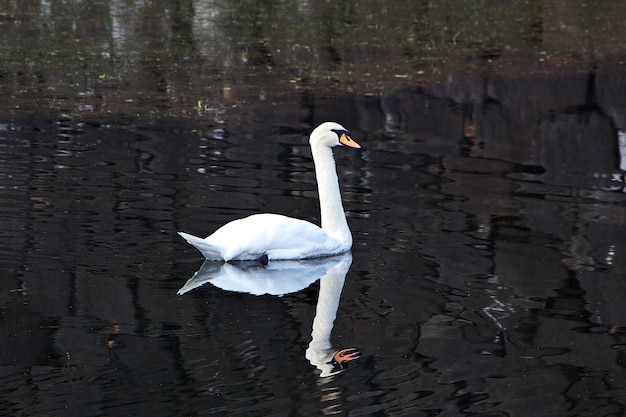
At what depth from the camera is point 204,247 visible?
25.6ft

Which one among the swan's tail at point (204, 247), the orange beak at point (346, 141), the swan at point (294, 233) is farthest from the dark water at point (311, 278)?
the orange beak at point (346, 141)

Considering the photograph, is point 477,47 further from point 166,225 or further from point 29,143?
point 166,225

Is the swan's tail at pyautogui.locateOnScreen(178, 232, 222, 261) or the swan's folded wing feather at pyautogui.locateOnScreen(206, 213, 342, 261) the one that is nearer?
the swan's tail at pyautogui.locateOnScreen(178, 232, 222, 261)

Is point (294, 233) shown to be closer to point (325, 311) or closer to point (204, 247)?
point (204, 247)

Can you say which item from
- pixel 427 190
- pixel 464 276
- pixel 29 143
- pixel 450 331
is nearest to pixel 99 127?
pixel 29 143

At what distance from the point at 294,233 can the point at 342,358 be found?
7.08 ft

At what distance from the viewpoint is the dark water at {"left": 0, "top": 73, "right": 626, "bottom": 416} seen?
5.75m

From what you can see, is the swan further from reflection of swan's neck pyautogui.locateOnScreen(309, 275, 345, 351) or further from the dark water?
reflection of swan's neck pyautogui.locateOnScreen(309, 275, 345, 351)

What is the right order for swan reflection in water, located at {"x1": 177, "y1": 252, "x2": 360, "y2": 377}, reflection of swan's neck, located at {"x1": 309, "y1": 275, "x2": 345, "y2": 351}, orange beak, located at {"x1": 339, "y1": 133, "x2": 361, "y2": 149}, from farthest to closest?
orange beak, located at {"x1": 339, "y1": 133, "x2": 361, "y2": 149} → swan reflection in water, located at {"x1": 177, "y1": 252, "x2": 360, "y2": 377} → reflection of swan's neck, located at {"x1": 309, "y1": 275, "x2": 345, "y2": 351}

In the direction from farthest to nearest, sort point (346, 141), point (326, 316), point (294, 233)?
point (346, 141) → point (294, 233) → point (326, 316)

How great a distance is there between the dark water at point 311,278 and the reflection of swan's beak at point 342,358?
0.07 meters

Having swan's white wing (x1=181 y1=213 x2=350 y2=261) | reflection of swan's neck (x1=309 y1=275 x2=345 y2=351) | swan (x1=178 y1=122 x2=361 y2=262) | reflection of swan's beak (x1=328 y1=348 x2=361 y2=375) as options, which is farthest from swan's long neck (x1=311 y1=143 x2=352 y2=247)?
reflection of swan's beak (x1=328 y1=348 x2=361 y2=375)

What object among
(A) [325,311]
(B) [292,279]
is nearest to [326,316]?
(A) [325,311]

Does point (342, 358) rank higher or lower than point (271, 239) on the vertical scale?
lower
